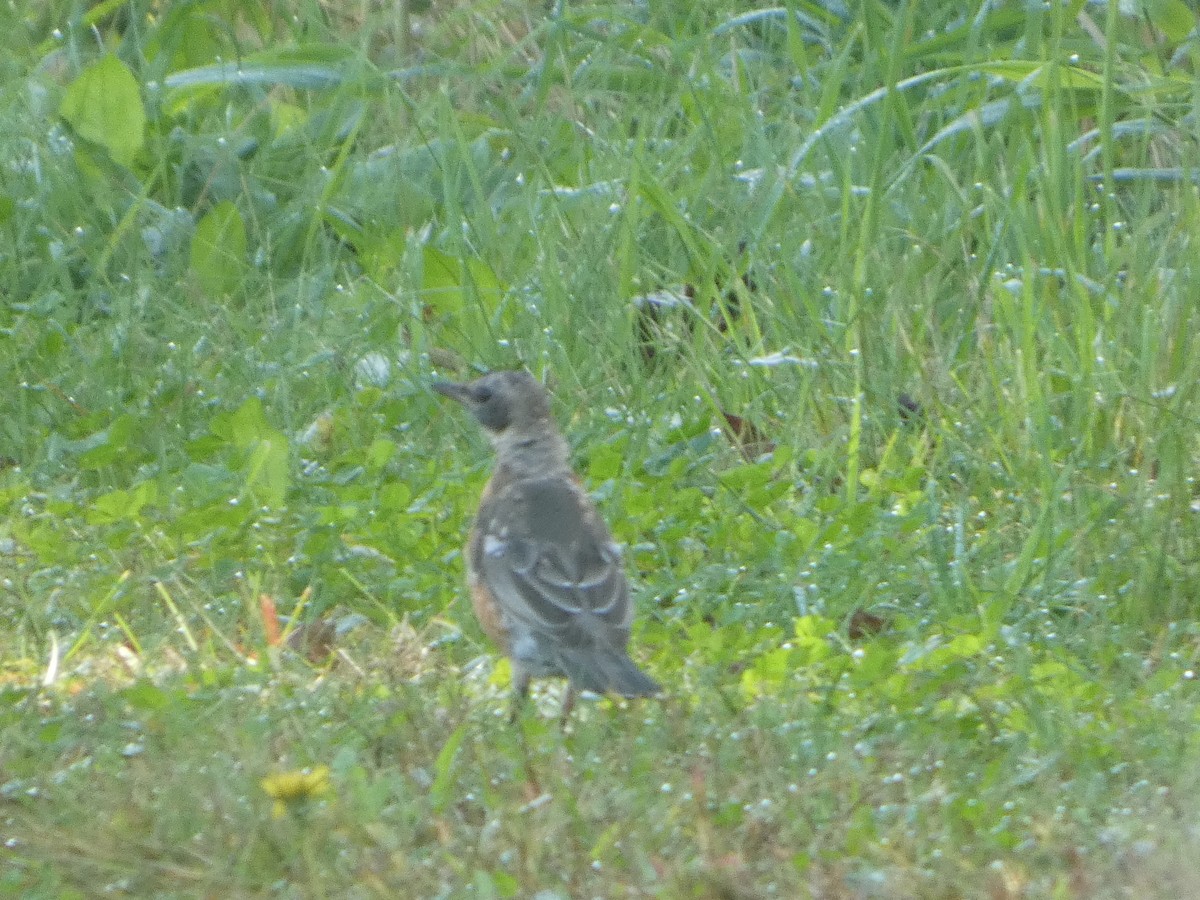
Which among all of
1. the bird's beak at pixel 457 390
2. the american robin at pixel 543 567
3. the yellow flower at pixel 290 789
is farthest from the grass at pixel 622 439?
the bird's beak at pixel 457 390

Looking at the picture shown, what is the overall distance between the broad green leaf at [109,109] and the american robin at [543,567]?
2.95m

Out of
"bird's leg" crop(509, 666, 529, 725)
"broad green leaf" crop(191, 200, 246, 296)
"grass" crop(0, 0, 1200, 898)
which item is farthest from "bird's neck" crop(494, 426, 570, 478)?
"broad green leaf" crop(191, 200, 246, 296)

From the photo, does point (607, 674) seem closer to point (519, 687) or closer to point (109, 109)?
point (519, 687)

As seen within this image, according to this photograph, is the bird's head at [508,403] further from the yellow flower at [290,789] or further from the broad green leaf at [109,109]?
the broad green leaf at [109,109]

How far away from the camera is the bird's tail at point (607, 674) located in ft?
14.3

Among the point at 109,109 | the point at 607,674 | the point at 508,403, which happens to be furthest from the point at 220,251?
the point at 607,674

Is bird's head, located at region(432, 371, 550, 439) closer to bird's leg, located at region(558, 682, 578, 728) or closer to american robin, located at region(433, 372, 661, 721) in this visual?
american robin, located at region(433, 372, 661, 721)

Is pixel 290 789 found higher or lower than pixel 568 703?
higher

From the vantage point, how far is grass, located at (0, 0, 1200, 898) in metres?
3.81

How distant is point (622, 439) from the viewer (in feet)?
20.5

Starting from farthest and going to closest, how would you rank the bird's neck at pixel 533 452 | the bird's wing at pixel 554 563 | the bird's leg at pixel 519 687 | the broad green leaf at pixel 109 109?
the broad green leaf at pixel 109 109 < the bird's neck at pixel 533 452 < the bird's wing at pixel 554 563 < the bird's leg at pixel 519 687

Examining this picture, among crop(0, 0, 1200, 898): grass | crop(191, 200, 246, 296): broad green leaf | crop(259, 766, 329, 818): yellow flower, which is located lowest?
crop(191, 200, 246, 296): broad green leaf

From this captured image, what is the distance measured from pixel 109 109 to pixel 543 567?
380 centimetres

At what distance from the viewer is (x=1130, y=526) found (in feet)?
17.6
